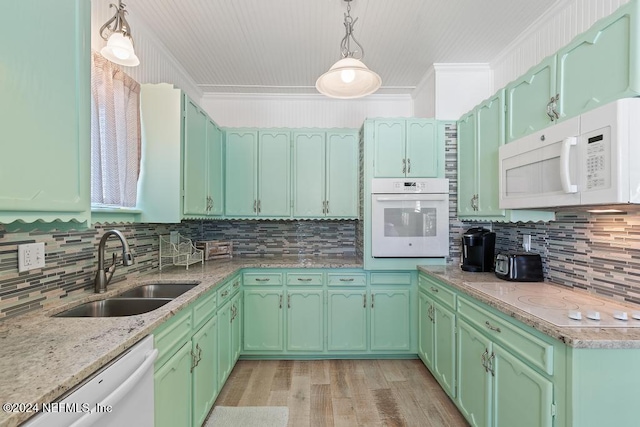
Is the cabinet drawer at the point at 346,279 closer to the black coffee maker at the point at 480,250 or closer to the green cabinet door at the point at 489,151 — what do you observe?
the black coffee maker at the point at 480,250

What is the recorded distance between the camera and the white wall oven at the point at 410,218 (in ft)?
8.87

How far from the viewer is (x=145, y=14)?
7.13ft

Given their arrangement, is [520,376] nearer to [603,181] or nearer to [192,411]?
[603,181]

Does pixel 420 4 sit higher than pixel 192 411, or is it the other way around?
pixel 420 4

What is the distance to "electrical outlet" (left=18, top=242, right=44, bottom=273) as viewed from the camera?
51.5 inches

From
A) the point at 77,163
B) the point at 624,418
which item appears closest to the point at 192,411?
the point at 77,163

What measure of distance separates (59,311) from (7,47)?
3.66 ft

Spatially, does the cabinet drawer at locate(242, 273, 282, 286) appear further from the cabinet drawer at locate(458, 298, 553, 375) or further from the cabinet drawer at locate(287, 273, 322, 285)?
the cabinet drawer at locate(458, 298, 553, 375)

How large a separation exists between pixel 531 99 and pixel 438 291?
1447 mm

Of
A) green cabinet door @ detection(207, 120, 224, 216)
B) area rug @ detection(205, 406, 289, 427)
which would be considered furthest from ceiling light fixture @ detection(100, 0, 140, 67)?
area rug @ detection(205, 406, 289, 427)

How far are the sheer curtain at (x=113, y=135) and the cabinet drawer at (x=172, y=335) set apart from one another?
0.86 meters

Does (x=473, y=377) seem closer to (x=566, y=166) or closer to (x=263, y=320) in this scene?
(x=566, y=166)

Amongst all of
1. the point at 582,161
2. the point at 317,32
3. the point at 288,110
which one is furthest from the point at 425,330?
the point at 288,110

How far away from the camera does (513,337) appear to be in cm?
142
